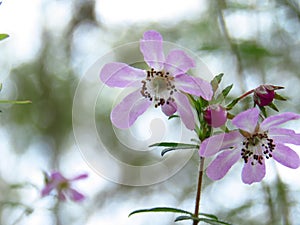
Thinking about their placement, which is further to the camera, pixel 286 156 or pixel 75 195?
pixel 75 195

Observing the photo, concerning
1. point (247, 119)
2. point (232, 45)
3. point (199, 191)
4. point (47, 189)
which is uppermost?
point (232, 45)

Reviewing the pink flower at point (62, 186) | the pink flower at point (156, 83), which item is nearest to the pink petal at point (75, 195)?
the pink flower at point (62, 186)

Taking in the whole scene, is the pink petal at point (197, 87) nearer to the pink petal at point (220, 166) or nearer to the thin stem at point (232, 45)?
the pink petal at point (220, 166)

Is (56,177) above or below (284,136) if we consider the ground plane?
above

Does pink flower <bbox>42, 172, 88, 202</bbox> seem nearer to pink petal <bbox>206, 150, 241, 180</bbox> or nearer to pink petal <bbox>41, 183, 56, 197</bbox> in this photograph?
pink petal <bbox>41, 183, 56, 197</bbox>

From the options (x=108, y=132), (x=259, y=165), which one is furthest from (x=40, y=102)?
(x=259, y=165)

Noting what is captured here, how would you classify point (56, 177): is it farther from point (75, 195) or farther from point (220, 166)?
point (220, 166)

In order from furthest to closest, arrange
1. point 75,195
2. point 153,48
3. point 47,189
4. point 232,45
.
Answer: point 232,45
point 75,195
point 47,189
point 153,48

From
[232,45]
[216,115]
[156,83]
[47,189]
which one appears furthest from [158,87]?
[232,45]

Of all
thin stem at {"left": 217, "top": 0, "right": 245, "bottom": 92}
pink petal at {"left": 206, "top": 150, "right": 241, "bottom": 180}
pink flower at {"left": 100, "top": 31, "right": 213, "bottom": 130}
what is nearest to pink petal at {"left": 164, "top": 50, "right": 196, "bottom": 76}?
pink flower at {"left": 100, "top": 31, "right": 213, "bottom": 130}
